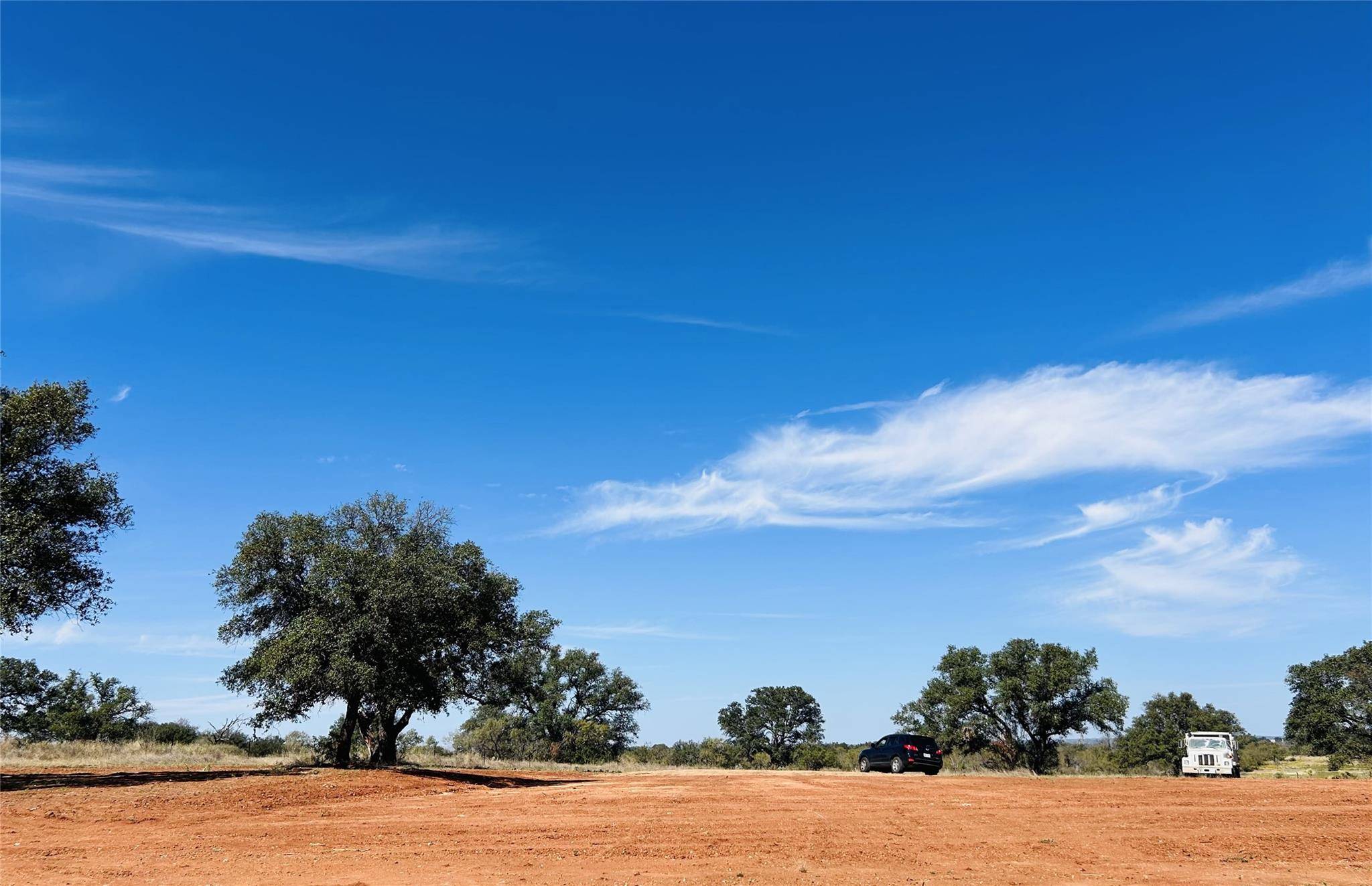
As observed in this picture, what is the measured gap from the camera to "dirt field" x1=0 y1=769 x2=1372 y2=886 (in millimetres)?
12930

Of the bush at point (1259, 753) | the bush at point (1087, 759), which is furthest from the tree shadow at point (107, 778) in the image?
the bush at point (1259, 753)

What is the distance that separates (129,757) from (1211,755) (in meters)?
48.4

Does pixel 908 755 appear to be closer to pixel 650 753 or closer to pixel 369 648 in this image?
pixel 369 648

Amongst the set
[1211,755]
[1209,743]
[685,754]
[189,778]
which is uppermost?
[1209,743]

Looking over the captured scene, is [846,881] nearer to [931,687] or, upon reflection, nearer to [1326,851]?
[1326,851]

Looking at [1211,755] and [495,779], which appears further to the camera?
[1211,755]

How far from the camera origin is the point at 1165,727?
6869cm

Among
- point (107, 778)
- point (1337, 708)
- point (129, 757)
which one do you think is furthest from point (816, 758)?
point (107, 778)

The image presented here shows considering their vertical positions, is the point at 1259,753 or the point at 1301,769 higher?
the point at 1301,769

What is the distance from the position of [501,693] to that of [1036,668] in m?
34.6

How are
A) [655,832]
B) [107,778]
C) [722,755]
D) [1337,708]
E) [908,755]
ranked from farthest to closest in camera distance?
[722,755] → [1337,708] → [908,755] → [107,778] → [655,832]

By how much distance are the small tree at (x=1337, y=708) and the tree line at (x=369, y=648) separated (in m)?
0.10

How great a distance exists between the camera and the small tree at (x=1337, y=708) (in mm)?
54031

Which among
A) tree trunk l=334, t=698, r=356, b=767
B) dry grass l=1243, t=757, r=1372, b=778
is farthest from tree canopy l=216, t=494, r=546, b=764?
dry grass l=1243, t=757, r=1372, b=778
